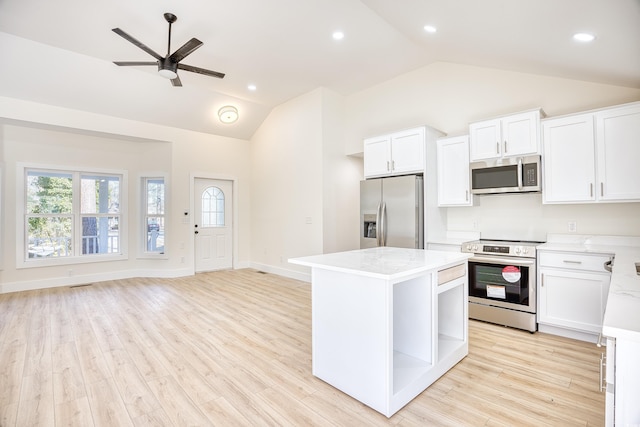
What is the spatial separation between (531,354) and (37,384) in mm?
4000

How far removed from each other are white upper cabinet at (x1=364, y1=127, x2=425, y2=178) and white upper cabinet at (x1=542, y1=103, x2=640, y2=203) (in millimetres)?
1414

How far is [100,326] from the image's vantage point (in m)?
3.48

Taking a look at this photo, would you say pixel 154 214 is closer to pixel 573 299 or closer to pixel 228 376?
pixel 228 376

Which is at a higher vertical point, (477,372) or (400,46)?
(400,46)

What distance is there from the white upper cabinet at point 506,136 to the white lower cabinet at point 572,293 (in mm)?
1173

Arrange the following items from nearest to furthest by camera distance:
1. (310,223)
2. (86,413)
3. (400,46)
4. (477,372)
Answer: (86,413) → (477,372) → (400,46) → (310,223)

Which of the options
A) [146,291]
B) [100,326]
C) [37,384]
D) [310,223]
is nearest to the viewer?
[37,384]

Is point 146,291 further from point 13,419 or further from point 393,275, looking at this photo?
point 393,275

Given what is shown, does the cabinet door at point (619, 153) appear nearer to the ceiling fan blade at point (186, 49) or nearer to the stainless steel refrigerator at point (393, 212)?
the stainless steel refrigerator at point (393, 212)

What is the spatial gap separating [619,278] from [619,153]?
202 cm

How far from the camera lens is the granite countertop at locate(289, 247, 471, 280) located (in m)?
1.92

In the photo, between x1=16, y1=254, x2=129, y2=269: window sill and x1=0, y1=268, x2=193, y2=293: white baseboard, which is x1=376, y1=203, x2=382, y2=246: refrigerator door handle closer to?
x1=0, y1=268, x2=193, y2=293: white baseboard

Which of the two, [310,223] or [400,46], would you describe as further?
[310,223]

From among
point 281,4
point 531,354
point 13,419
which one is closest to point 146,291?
point 13,419
